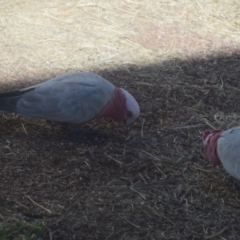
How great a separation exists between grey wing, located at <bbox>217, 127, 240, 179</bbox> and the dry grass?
→ 0.18 m

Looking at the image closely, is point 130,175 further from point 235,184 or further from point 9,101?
point 9,101

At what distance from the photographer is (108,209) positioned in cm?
346

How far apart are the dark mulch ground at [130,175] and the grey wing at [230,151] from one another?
0.58 ft

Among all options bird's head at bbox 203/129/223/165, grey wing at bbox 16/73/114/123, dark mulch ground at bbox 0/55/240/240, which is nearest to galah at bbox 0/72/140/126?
grey wing at bbox 16/73/114/123

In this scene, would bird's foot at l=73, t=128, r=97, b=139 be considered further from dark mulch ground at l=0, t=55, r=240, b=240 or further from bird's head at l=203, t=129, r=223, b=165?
bird's head at l=203, t=129, r=223, b=165

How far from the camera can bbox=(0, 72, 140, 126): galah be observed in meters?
4.07

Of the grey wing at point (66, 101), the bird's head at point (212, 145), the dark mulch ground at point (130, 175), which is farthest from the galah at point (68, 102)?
the bird's head at point (212, 145)

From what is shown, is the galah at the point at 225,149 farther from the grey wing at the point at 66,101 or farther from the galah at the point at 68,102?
the grey wing at the point at 66,101

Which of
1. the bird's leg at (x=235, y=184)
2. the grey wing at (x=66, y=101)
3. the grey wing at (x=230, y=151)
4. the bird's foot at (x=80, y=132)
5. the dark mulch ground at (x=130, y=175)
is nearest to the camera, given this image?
the dark mulch ground at (x=130, y=175)

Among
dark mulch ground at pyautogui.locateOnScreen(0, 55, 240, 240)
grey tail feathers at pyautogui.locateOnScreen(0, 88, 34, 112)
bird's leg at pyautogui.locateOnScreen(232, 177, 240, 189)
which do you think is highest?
grey tail feathers at pyautogui.locateOnScreen(0, 88, 34, 112)

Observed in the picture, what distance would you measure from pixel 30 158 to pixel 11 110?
40cm

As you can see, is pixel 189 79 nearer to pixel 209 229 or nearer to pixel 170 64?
pixel 170 64

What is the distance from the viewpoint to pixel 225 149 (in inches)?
144

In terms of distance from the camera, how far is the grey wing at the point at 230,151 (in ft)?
11.7
